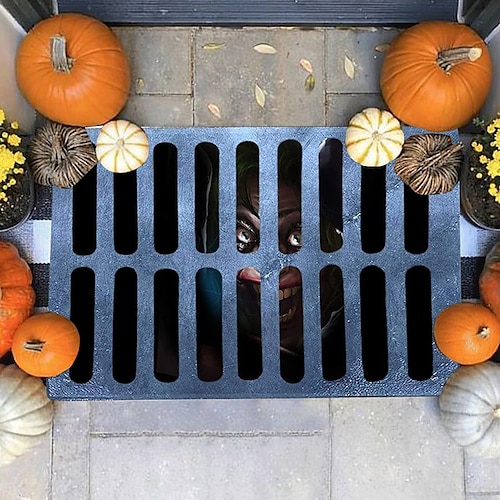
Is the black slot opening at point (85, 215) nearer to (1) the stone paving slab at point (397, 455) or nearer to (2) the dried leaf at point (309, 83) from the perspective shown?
(2) the dried leaf at point (309, 83)

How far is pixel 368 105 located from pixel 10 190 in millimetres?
679

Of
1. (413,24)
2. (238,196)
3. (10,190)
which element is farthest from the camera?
(238,196)

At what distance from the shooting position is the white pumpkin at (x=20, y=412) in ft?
4.14

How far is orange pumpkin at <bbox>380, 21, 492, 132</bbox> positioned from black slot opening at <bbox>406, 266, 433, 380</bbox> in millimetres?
312

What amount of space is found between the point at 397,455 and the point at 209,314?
0.46m

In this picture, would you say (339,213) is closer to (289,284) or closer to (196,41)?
(289,284)

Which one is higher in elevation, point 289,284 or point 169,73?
point 169,73

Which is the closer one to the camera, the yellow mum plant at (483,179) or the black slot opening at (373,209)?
the yellow mum plant at (483,179)

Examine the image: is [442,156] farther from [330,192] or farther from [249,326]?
[249,326]

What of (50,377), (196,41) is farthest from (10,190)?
(196,41)

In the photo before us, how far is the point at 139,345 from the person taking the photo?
1.34 meters

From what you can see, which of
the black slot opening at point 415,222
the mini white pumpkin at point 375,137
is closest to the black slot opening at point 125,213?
the mini white pumpkin at point 375,137

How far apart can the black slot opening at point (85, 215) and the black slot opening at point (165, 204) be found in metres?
0.13

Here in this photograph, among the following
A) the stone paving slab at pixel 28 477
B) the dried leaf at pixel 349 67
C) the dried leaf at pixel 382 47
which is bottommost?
the stone paving slab at pixel 28 477
